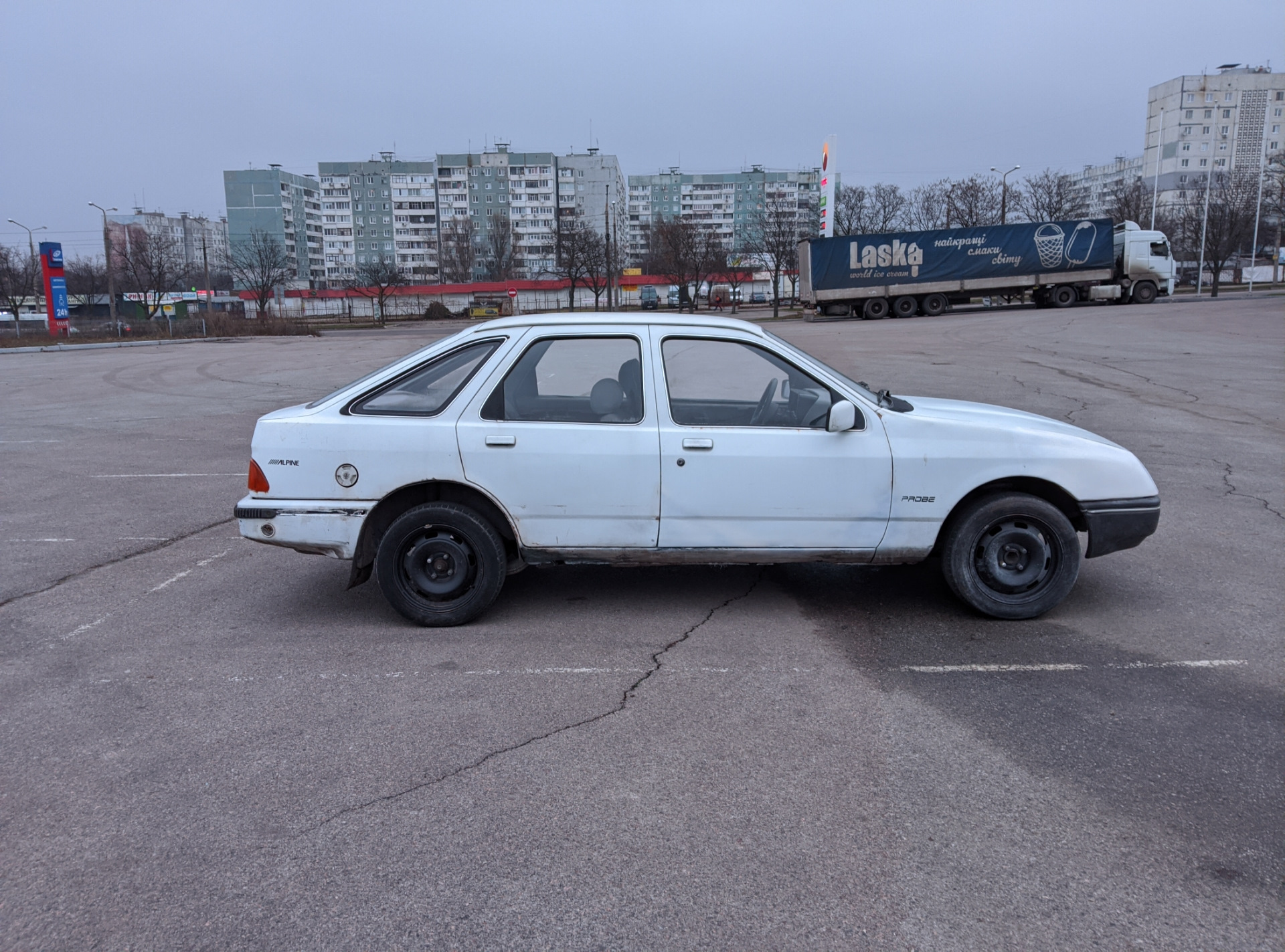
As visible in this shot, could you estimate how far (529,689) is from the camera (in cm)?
434

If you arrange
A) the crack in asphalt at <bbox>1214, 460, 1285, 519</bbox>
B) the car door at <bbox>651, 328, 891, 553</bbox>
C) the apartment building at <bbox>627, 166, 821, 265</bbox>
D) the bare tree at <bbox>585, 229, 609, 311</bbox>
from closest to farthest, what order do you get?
the car door at <bbox>651, 328, 891, 553</bbox> < the crack in asphalt at <bbox>1214, 460, 1285, 519</bbox> < the bare tree at <bbox>585, 229, 609, 311</bbox> < the apartment building at <bbox>627, 166, 821, 265</bbox>

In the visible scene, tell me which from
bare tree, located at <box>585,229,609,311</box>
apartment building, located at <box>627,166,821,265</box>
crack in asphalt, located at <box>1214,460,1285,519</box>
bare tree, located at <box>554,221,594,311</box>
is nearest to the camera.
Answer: crack in asphalt, located at <box>1214,460,1285,519</box>

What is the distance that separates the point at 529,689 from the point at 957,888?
2.14 meters

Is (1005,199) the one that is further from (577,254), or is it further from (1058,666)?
(1058,666)

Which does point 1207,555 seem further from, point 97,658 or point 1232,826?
point 97,658

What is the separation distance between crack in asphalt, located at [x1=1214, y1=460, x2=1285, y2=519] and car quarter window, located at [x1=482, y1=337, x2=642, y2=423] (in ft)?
19.1

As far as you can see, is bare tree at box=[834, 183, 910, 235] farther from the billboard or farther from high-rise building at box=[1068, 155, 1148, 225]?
high-rise building at box=[1068, 155, 1148, 225]

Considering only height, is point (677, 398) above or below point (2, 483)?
above

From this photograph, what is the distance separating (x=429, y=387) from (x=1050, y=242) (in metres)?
41.8

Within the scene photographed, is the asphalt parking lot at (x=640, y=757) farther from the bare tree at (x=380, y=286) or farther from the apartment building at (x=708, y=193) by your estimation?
the apartment building at (x=708, y=193)

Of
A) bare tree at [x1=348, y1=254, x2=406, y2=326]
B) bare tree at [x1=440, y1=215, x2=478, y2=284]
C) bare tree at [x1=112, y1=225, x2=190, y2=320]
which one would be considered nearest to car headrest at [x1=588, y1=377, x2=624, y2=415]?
bare tree at [x1=112, y1=225, x2=190, y2=320]

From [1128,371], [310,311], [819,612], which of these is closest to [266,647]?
[819,612]

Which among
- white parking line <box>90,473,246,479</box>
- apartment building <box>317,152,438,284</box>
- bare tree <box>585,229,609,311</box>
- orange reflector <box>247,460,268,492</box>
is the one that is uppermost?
apartment building <box>317,152,438,284</box>

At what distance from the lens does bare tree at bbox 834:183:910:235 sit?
222ft
